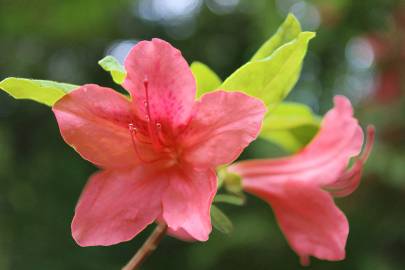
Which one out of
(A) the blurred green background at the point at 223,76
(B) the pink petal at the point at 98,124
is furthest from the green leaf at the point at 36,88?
(A) the blurred green background at the point at 223,76

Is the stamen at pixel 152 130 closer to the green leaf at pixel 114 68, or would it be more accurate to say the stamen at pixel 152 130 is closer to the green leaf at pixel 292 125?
the green leaf at pixel 114 68

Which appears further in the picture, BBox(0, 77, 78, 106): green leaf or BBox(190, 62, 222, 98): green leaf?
BBox(190, 62, 222, 98): green leaf

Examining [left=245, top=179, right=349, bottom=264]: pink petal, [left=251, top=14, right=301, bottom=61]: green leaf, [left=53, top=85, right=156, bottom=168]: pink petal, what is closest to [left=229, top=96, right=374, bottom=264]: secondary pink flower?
[left=245, top=179, right=349, bottom=264]: pink petal

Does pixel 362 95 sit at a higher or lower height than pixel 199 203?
lower

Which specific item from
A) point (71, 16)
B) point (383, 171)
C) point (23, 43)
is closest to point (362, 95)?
point (383, 171)

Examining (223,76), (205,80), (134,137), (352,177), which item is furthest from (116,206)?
(223,76)

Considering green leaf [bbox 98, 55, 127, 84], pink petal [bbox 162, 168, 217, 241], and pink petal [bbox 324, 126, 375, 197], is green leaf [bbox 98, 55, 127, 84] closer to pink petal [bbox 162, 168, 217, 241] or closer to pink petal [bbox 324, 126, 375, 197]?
pink petal [bbox 162, 168, 217, 241]

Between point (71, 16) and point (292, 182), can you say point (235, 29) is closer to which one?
point (71, 16)
